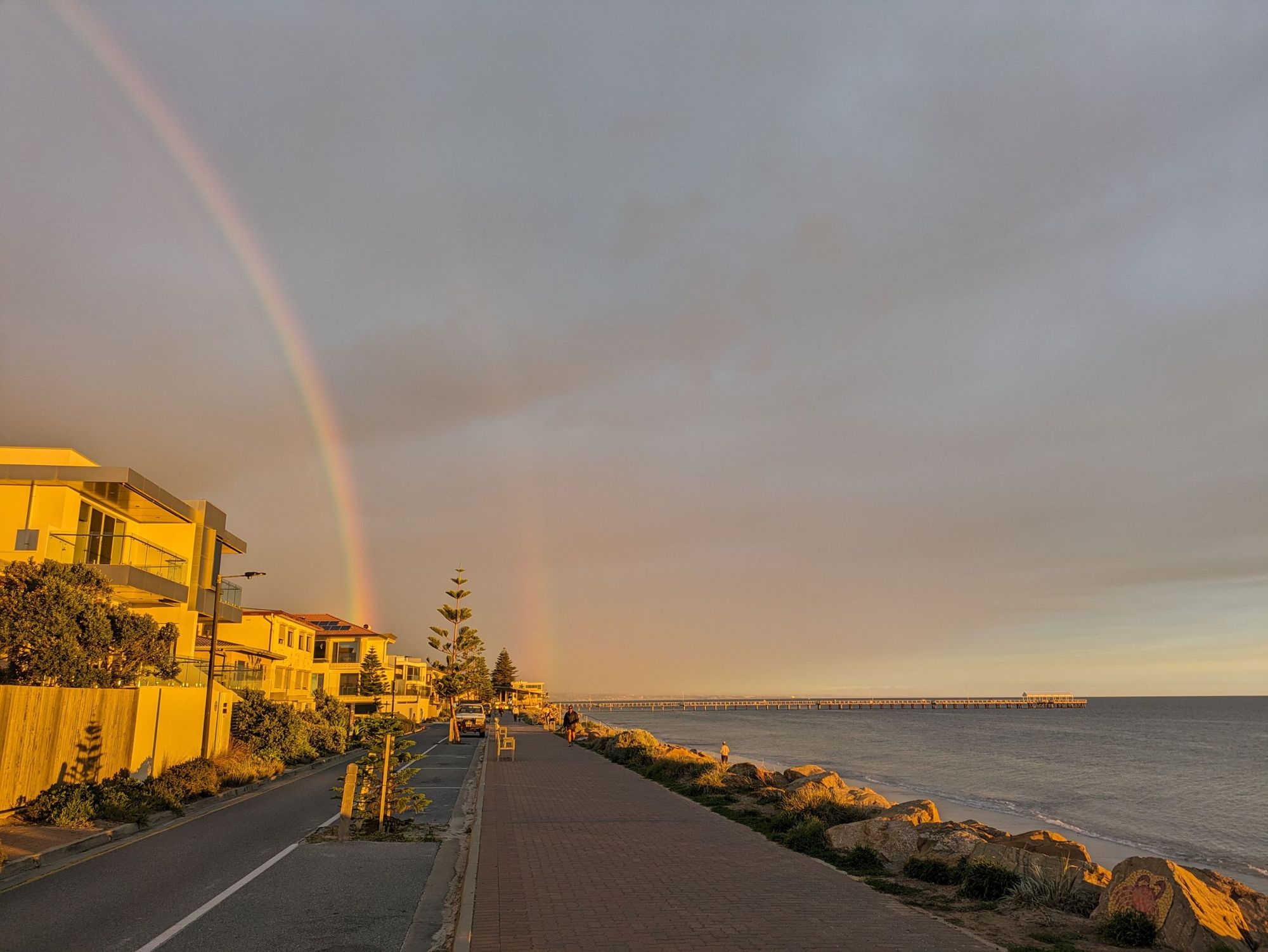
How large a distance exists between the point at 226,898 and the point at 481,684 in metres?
125

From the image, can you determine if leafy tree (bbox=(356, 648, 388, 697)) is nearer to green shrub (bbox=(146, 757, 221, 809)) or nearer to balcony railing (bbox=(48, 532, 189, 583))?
balcony railing (bbox=(48, 532, 189, 583))

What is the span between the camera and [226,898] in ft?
32.8

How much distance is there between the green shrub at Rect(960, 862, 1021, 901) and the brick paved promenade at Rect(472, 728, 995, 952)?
46.5 inches

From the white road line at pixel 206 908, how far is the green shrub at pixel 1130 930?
28.7 ft

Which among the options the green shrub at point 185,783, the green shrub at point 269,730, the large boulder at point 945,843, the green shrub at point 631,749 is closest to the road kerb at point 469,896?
the large boulder at point 945,843

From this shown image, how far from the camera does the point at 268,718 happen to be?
31.2 meters

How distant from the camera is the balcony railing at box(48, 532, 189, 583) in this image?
1003 inches

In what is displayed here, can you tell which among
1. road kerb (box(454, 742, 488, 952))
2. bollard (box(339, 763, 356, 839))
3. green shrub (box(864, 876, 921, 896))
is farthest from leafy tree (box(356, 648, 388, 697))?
green shrub (box(864, 876, 921, 896))

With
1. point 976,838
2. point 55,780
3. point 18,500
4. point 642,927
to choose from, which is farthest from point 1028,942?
point 18,500

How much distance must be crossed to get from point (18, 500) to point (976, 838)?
87.8ft

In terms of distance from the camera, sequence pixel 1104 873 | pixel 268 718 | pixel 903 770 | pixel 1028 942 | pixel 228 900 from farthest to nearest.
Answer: pixel 903 770 → pixel 268 718 → pixel 1104 873 → pixel 228 900 → pixel 1028 942

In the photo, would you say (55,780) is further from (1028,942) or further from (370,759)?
(1028,942)

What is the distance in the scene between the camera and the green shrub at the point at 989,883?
10.1 meters

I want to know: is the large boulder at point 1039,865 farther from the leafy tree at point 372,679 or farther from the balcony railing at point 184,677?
the leafy tree at point 372,679
